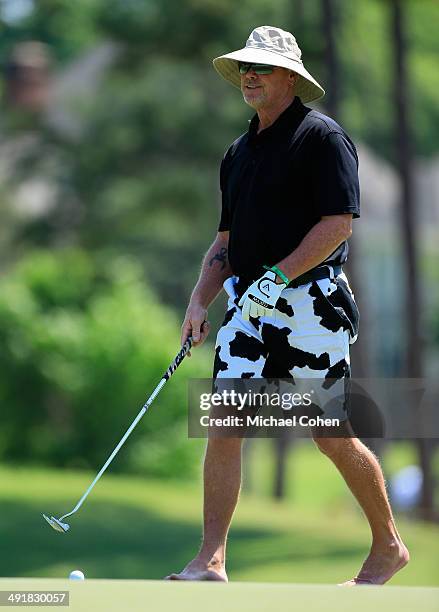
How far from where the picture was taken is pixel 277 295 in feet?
18.9

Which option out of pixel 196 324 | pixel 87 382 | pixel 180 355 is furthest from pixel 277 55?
pixel 87 382

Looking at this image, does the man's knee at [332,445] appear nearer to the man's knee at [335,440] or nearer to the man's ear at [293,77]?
the man's knee at [335,440]

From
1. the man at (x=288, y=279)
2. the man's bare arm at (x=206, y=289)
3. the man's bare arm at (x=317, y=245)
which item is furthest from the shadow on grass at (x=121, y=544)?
the man's bare arm at (x=317, y=245)

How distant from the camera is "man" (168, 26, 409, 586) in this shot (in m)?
5.82

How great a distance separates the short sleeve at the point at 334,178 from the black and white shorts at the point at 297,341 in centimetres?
32

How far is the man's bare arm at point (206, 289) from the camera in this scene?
619cm

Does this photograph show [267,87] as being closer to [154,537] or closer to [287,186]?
[287,186]

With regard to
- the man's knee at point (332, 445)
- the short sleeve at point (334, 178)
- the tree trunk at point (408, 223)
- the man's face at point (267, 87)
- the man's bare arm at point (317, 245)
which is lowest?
the tree trunk at point (408, 223)

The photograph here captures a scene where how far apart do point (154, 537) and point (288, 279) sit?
13077 millimetres

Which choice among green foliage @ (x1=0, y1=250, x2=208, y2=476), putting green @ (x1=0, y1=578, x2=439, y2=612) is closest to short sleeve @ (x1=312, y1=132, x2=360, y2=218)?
putting green @ (x1=0, y1=578, x2=439, y2=612)

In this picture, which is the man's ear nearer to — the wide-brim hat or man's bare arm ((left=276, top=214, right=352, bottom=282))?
the wide-brim hat

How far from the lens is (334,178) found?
19.0 feet

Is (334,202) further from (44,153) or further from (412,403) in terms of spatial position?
(44,153)

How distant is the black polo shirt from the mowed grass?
9866 mm
